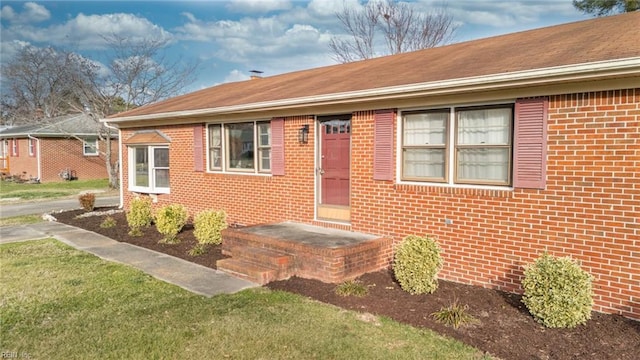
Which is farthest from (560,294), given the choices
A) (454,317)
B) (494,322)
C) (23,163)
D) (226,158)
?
(23,163)

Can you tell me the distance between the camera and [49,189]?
21.7 meters

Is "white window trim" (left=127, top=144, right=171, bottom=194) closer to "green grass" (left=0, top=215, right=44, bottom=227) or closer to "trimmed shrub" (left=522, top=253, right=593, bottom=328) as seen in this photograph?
"green grass" (left=0, top=215, right=44, bottom=227)

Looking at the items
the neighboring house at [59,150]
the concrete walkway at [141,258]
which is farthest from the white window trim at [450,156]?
the neighboring house at [59,150]

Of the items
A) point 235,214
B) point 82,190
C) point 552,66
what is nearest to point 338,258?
point 552,66

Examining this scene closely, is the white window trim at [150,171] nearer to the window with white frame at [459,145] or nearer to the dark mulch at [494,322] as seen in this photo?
the dark mulch at [494,322]

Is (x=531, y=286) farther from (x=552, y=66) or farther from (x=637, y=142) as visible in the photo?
(x=552, y=66)

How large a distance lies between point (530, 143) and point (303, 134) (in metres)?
4.07

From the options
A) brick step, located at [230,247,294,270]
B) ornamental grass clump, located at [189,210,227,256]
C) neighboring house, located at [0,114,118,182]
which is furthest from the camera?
neighboring house, located at [0,114,118,182]

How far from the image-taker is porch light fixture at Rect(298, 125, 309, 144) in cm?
812

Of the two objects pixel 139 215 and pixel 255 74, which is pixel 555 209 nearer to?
pixel 139 215

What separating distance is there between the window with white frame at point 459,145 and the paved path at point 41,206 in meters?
12.8

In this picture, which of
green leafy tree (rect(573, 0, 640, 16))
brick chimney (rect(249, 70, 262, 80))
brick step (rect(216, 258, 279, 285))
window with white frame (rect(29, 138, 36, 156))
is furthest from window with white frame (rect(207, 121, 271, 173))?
window with white frame (rect(29, 138, 36, 156))

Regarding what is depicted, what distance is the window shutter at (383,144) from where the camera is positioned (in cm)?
678

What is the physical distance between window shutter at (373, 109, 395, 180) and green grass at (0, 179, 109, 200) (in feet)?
55.3
